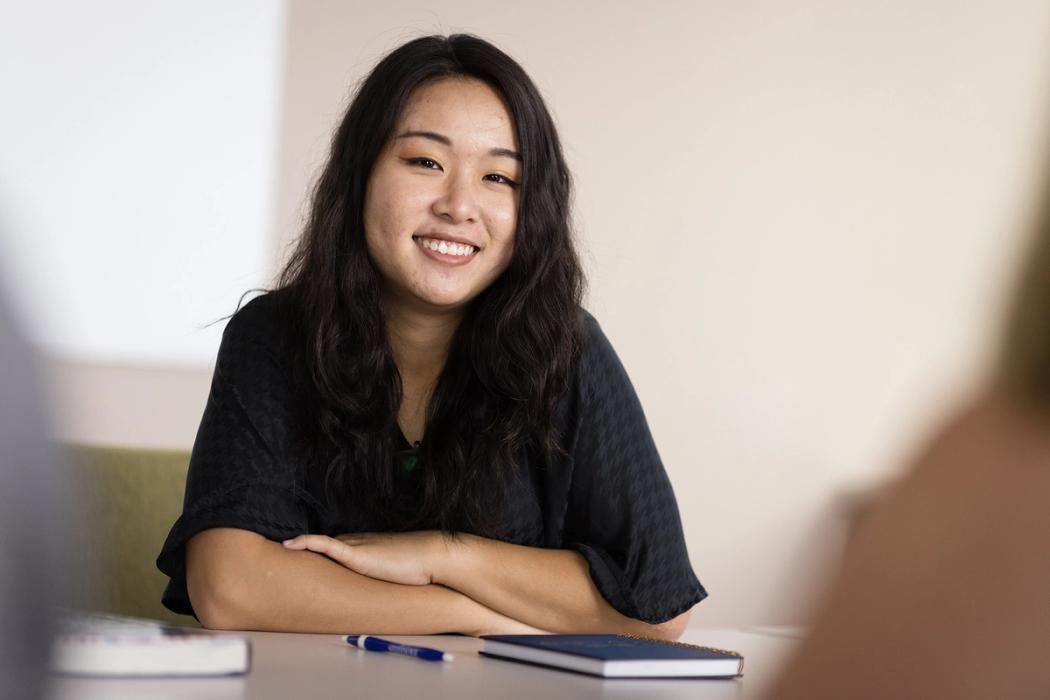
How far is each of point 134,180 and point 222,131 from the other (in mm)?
311

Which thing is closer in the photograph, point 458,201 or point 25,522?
point 25,522

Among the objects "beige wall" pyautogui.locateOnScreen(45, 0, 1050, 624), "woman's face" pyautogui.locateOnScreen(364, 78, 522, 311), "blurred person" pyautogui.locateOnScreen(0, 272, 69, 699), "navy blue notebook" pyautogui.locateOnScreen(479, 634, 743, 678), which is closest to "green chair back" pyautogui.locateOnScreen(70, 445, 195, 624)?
"woman's face" pyautogui.locateOnScreen(364, 78, 522, 311)

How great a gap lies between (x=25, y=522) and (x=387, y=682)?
88cm

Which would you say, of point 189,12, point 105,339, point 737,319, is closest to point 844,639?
point 105,339

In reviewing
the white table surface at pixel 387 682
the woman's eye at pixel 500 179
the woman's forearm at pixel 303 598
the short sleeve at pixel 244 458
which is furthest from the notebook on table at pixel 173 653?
the woman's eye at pixel 500 179

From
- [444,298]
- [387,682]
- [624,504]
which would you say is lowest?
[387,682]

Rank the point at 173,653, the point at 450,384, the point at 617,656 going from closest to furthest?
the point at 173,653 → the point at 617,656 → the point at 450,384

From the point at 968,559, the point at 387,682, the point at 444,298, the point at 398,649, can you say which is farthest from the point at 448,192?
the point at 968,559

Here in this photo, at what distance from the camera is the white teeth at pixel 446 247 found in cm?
179

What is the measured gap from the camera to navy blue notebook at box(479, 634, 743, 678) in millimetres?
1181

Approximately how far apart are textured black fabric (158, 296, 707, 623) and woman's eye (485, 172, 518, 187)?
10.6 inches

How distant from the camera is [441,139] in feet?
5.91

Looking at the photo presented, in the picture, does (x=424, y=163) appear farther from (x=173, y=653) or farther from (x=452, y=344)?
(x=173, y=653)

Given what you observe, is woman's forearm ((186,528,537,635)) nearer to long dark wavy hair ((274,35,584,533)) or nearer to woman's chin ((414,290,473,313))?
long dark wavy hair ((274,35,584,533))
